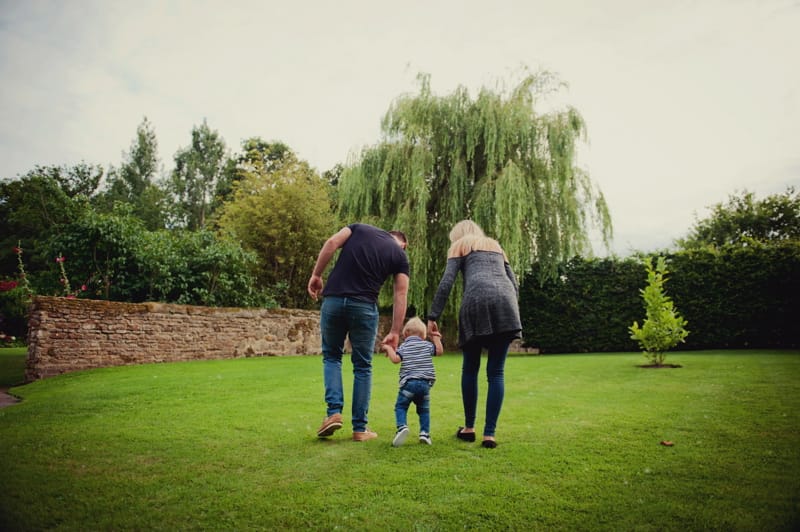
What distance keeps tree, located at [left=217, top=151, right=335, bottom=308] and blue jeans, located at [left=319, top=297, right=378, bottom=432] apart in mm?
15728

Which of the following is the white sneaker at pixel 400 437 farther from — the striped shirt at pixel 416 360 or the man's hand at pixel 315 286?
the man's hand at pixel 315 286

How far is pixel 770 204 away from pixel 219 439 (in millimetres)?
36903

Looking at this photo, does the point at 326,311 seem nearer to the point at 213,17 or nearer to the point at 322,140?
the point at 213,17

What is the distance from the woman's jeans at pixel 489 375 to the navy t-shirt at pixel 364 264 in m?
0.90

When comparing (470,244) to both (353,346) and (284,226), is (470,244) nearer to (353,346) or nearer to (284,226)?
(353,346)

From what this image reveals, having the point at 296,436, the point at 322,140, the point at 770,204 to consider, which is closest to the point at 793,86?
the point at 296,436

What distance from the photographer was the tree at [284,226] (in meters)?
19.5

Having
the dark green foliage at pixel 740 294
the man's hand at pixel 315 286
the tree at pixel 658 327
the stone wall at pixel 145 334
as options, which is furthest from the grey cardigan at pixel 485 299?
the dark green foliage at pixel 740 294

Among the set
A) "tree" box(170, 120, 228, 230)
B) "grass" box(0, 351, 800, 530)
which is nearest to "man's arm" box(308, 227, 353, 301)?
"grass" box(0, 351, 800, 530)

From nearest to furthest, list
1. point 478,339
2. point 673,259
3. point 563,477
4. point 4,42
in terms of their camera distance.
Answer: point 563,477, point 4,42, point 478,339, point 673,259

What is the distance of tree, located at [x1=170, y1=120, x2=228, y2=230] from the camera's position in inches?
1451

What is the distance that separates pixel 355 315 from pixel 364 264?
17.3 inches

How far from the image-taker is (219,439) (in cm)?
358

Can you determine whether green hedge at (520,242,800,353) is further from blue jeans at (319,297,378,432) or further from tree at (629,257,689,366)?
blue jeans at (319,297,378,432)
